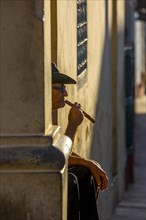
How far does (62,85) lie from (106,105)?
5205 mm

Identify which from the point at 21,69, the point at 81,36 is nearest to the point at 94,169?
the point at 21,69

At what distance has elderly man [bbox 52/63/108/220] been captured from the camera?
504cm

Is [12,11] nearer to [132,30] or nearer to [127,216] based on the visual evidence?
[127,216]

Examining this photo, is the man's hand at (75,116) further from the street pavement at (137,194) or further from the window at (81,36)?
the street pavement at (137,194)

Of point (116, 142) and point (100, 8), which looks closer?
point (100, 8)

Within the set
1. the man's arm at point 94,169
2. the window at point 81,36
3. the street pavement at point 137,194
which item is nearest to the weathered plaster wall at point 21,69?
the man's arm at point 94,169

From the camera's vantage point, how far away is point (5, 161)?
4551 mm

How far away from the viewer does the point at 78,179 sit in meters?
5.12

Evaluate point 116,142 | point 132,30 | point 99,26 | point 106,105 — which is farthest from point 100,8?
point 132,30

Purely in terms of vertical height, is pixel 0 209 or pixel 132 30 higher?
pixel 132 30

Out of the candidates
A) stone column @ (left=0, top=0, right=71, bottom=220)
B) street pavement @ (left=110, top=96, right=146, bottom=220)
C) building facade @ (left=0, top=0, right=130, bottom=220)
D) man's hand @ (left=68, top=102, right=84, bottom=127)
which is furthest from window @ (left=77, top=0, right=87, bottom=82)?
street pavement @ (left=110, top=96, right=146, bottom=220)

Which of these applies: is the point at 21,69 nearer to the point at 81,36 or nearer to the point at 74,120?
the point at 74,120

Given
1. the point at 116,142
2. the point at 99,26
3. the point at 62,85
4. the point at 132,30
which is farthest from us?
the point at 132,30

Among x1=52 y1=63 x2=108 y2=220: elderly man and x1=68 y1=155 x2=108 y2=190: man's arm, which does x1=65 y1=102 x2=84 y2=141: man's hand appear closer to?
x1=52 y1=63 x2=108 y2=220: elderly man
